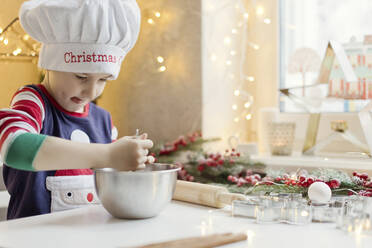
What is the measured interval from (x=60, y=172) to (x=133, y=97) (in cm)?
112

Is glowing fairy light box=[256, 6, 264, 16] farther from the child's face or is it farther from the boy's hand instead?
the boy's hand

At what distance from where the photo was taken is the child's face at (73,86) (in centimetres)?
114

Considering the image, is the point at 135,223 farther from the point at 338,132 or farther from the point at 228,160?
the point at 338,132

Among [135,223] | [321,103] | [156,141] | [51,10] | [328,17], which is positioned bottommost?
[135,223]

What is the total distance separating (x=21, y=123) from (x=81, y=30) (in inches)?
10.3

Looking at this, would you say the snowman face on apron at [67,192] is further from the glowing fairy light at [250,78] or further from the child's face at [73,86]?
the glowing fairy light at [250,78]

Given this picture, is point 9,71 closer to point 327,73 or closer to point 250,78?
point 250,78

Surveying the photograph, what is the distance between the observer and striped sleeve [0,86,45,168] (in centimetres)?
88

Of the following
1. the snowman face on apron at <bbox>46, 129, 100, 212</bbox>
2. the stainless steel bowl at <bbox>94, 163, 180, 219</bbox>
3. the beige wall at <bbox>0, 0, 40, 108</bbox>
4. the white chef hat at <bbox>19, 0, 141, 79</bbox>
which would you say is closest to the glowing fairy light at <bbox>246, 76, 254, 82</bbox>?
the beige wall at <bbox>0, 0, 40, 108</bbox>

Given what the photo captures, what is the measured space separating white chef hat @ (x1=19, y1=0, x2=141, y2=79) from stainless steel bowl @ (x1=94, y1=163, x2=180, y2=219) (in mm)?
331

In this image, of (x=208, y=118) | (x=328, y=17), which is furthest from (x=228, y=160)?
(x=328, y=17)

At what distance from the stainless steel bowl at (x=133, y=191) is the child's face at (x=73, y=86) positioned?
319mm

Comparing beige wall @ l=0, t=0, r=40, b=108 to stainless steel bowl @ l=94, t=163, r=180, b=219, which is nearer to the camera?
stainless steel bowl @ l=94, t=163, r=180, b=219

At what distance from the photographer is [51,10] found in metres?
1.05
